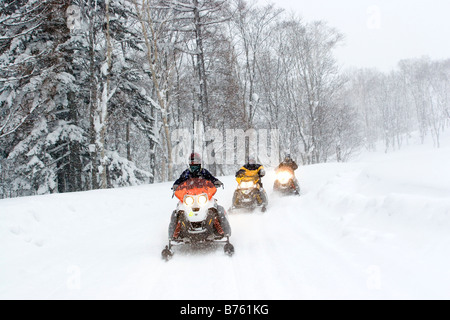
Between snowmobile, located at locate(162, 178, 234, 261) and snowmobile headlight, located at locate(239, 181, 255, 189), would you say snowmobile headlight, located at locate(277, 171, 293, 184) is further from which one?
snowmobile, located at locate(162, 178, 234, 261)

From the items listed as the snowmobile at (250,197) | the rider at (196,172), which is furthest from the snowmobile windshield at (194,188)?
the snowmobile at (250,197)

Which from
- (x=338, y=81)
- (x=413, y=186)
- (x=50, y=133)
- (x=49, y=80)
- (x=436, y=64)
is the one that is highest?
(x=436, y=64)

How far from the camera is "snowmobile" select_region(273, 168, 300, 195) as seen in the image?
10859mm

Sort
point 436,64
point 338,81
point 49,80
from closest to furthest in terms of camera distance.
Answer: point 49,80
point 338,81
point 436,64

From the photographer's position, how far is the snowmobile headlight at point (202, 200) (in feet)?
18.0

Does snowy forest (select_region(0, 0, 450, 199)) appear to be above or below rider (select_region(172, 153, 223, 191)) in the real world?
above

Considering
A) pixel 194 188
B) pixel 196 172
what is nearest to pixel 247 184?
pixel 196 172

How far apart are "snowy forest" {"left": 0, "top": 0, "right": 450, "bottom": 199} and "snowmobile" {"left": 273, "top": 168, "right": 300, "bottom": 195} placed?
6.28m

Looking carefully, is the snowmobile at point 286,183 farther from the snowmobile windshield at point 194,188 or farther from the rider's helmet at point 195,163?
the snowmobile windshield at point 194,188

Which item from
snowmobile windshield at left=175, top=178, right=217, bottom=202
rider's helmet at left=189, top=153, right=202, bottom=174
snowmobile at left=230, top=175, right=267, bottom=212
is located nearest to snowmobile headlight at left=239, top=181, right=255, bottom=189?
snowmobile at left=230, top=175, right=267, bottom=212

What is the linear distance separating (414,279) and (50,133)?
44.0 ft

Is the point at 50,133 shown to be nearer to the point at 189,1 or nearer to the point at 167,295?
the point at 189,1

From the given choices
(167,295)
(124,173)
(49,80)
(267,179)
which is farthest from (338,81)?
(167,295)

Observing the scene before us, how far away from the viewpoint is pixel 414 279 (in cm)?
366
